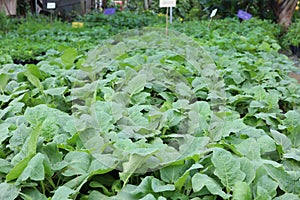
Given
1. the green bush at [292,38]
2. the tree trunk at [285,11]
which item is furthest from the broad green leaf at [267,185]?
the tree trunk at [285,11]

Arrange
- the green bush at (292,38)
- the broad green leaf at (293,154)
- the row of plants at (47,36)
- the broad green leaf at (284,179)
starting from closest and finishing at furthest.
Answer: the broad green leaf at (284,179), the broad green leaf at (293,154), the row of plants at (47,36), the green bush at (292,38)

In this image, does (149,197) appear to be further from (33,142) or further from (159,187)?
(33,142)

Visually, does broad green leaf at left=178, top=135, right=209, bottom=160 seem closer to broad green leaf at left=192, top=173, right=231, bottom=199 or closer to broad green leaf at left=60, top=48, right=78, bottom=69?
broad green leaf at left=192, top=173, right=231, bottom=199

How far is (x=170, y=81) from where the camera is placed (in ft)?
5.13

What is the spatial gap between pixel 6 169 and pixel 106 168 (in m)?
0.24

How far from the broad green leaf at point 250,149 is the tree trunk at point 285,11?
8.13 m

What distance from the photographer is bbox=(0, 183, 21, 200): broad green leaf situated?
0.84 meters

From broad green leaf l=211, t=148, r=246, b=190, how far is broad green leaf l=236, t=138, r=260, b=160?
0.10 meters

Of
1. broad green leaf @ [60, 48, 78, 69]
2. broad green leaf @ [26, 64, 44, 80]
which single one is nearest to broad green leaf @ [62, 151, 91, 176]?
broad green leaf @ [26, 64, 44, 80]

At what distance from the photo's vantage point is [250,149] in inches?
39.9

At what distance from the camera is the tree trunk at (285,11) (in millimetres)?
8578

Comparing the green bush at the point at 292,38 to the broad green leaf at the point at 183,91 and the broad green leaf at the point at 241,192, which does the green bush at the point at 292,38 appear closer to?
the broad green leaf at the point at 183,91

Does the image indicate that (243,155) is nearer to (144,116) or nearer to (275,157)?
(275,157)

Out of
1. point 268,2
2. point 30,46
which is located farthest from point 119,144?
point 268,2
